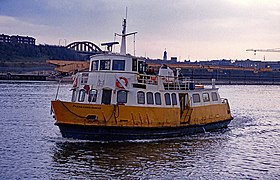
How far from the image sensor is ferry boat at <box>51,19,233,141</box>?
25734 mm

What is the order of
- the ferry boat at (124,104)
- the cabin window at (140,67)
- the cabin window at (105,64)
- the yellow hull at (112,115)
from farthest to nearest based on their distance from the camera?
the cabin window at (140,67) → the cabin window at (105,64) → the ferry boat at (124,104) → the yellow hull at (112,115)

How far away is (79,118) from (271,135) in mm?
16472

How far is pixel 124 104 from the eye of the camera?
2695 centimetres

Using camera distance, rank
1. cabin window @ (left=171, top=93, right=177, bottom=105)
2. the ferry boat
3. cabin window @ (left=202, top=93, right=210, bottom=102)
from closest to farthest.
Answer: the ferry boat, cabin window @ (left=171, top=93, right=177, bottom=105), cabin window @ (left=202, top=93, right=210, bottom=102)

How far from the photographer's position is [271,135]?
34875 millimetres

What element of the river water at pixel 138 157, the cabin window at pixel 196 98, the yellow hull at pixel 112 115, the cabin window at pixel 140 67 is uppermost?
the cabin window at pixel 140 67

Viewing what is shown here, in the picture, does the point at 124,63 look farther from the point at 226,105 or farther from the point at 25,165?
the point at 226,105

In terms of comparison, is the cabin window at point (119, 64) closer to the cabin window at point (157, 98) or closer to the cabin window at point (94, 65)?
the cabin window at point (94, 65)

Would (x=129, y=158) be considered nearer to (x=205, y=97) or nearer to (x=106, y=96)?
(x=106, y=96)

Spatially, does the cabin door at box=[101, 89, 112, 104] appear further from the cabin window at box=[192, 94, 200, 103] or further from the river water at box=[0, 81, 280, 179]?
the cabin window at box=[192, 94, 200, 103]

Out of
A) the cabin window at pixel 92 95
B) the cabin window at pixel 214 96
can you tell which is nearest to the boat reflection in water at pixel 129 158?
the cabin window at pixel 92 95

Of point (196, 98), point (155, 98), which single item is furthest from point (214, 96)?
point (155, 98)

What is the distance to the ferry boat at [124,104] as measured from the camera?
25734mm

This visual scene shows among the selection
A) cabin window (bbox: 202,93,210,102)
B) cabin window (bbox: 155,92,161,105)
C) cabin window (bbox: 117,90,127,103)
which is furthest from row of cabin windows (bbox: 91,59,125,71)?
cabin window (bbox: 202,93,210,102)
